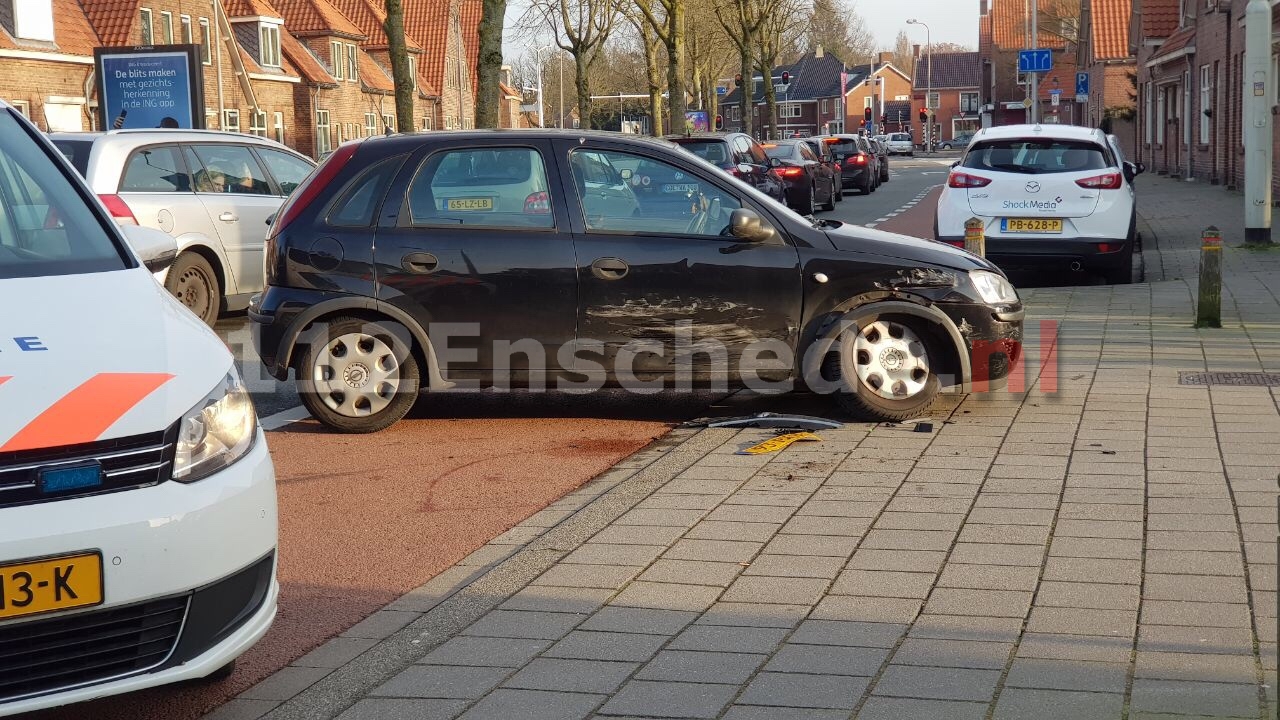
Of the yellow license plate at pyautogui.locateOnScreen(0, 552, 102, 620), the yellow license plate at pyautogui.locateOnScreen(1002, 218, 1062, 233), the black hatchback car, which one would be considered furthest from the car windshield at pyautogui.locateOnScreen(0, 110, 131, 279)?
the yellow license plate at pyautogui.locateOnScreen(1002, 218, 1062, 233)

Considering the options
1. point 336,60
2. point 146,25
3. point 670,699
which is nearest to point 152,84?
point 146,25

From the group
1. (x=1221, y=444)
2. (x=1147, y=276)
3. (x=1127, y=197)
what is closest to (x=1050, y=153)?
(x=1127, y=197)

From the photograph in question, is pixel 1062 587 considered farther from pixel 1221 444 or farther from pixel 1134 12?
pixel 1134 12

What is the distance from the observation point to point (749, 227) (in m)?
7.58

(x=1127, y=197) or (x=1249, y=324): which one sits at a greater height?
(x=1127, y=197)

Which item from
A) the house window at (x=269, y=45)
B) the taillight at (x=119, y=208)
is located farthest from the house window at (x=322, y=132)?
the taillight at (x=119, y=208)

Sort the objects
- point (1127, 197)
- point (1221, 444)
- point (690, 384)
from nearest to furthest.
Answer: point (1221, 444) → point (690, 384) → point (1127, 197)

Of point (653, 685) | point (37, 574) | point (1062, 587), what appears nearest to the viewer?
point (37, 574)

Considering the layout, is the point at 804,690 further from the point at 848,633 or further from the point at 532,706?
the point at 532,706

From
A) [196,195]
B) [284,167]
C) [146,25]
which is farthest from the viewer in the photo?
[146,25]

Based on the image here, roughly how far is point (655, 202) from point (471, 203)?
101 cm

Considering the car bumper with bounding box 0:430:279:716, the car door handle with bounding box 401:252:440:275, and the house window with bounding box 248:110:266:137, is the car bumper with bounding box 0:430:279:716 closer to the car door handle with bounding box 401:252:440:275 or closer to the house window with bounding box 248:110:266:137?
the car door handle with bounding box 401:252:440:275

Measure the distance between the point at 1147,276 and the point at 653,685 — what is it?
13.0 m

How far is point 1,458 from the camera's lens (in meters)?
3.37
